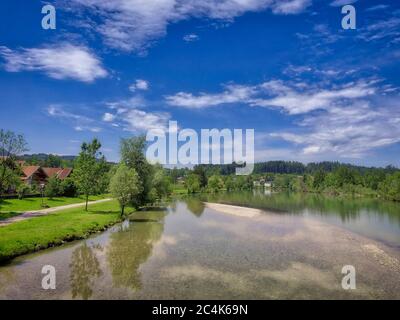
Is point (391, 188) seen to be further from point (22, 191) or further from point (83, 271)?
point (83, 271)

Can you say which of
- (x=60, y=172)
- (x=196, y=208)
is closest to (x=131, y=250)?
(x=196, y=208)

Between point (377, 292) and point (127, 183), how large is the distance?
35811 millimetres

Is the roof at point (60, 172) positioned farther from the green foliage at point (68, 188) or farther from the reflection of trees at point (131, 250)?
the reflection of trees at point (131, 250)

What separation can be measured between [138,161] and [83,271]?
39767mm

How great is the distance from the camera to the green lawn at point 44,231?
26.9 m

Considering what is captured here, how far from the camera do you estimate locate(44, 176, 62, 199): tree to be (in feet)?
217

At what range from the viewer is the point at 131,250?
101 ft

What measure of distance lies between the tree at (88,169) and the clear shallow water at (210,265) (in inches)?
579

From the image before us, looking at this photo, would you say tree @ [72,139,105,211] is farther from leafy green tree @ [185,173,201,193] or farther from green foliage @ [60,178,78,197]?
leafy green tree @ [185,173,201,193]

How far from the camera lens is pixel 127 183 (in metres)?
48.6

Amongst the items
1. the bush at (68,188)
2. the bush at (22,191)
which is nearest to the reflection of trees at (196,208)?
the bush at (68,188)

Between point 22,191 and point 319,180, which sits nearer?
point 22,191

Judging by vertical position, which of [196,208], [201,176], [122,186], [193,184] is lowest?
[196,208]

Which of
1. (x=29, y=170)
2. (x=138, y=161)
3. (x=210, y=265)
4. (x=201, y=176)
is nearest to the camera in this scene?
(x=210, y=265)
